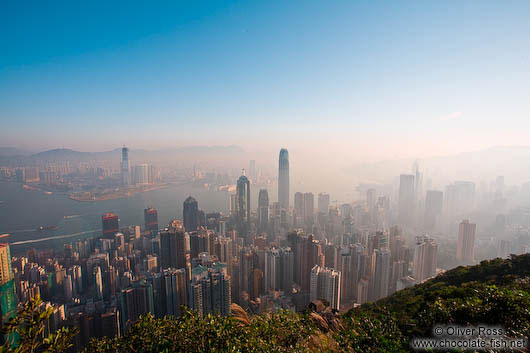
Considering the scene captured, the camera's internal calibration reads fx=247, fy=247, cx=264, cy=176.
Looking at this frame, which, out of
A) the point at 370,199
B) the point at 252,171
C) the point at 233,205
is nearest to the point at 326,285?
the point at 233,205

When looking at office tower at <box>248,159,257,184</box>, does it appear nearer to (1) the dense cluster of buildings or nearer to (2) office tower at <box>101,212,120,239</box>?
(1) the dense cluster of buildings

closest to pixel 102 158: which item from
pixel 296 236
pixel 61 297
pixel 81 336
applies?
pixel 61 297

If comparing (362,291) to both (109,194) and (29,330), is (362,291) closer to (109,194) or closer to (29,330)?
(29,330)

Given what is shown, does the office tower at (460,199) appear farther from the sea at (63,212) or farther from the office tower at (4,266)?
the office tower at (4,266)

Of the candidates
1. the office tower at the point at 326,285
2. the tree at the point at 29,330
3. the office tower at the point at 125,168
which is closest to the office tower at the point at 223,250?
the office tower at the point at 326,285

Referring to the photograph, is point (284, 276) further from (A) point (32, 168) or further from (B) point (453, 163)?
(B) point (453, 163)
